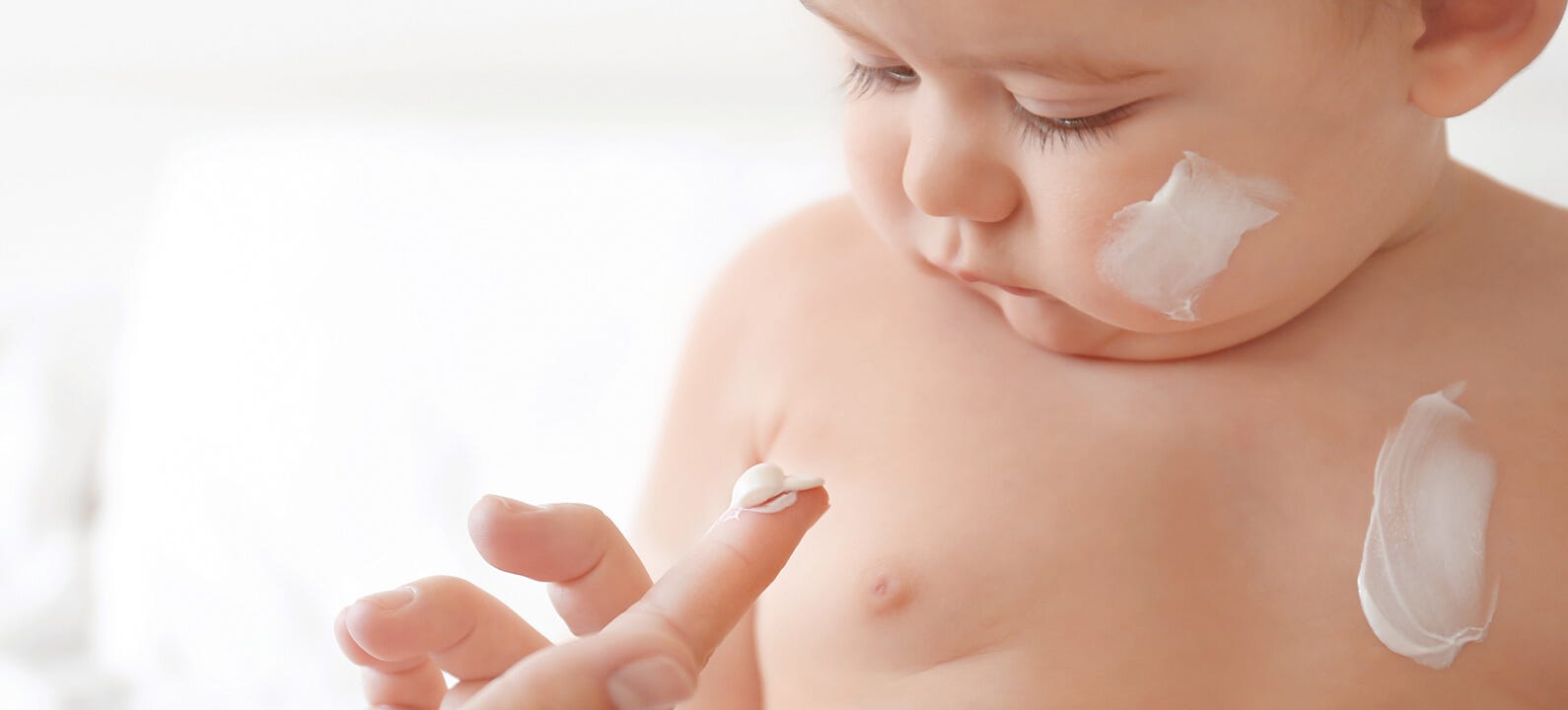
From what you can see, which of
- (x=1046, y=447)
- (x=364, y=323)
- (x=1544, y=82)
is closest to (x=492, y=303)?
(x=364, y=323)

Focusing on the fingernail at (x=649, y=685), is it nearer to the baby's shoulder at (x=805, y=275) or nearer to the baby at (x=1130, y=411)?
the baby at (x=1130, y=411)

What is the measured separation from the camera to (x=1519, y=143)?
3.51 ft

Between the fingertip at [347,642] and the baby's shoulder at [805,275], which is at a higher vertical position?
the baby's shoulder at [805,275]

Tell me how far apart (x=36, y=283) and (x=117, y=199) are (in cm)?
12

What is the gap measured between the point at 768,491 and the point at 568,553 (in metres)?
0.11

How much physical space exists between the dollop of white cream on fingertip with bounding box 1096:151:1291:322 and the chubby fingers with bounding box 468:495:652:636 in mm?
224

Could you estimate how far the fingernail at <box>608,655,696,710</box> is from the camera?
1.56ft

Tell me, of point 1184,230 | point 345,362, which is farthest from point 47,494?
point 1184,230

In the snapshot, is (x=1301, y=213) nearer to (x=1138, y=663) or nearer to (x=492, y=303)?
(x=1138, y=663)

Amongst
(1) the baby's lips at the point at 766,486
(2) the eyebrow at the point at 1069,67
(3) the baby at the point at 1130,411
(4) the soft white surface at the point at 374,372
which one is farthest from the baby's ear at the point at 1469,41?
(4) the soft white surface at the point at 374,372

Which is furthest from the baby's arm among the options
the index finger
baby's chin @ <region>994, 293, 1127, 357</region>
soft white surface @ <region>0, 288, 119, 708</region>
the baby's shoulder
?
soft white surface @ <region>0, 288, 119, 708</region>

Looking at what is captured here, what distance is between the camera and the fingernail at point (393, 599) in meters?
0.59

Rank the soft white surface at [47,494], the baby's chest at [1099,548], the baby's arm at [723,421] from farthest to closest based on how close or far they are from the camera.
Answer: the soft white surface at [47,494]
the baby's arm at [723,421]
the baby's chest at [1099,548]

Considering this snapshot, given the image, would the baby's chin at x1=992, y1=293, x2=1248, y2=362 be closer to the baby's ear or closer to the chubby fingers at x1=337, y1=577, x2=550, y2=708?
the baby's ear
